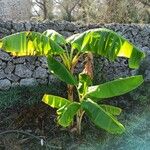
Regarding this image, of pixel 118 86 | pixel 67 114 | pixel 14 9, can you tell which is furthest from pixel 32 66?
pixel 14 9

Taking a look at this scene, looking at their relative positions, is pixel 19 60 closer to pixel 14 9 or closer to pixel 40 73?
pixel 40 73

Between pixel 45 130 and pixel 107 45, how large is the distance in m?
2.29

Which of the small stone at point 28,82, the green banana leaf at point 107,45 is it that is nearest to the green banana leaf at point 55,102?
the green banana leaf at point 107,45

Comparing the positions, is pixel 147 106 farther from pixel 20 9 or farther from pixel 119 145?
pixel 20 9

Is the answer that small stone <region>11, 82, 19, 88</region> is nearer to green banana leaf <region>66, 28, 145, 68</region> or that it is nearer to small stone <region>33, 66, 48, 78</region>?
small stone <region>33, 66, 48, 78</region>

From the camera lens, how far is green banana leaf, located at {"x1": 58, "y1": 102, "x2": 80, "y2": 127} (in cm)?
761

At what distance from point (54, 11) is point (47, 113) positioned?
1526 centimetres

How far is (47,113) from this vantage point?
9.36m

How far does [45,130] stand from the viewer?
354 inches

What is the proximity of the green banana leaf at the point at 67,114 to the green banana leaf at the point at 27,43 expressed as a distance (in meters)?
0.95

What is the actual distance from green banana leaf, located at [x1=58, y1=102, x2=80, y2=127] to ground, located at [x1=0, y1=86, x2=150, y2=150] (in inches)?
36.8

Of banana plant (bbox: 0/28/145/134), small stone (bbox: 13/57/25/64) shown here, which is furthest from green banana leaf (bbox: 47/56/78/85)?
small stone (bbox: 13/57/25/64)

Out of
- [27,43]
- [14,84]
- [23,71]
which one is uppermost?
[27,43]

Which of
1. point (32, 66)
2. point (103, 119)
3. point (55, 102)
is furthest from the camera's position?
point (32, 66)
